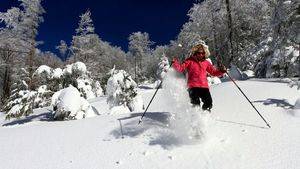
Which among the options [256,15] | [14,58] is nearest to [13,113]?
[14,58]

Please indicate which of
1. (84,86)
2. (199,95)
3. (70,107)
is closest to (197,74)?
(199,95)

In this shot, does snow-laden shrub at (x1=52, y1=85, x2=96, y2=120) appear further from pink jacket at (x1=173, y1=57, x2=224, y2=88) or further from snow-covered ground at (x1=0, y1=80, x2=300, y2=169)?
pink jacket at (x1=173, y1=57, x2=224, y2=88)

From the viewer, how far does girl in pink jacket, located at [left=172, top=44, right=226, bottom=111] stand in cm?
Result: 802

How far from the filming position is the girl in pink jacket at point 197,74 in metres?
8.02

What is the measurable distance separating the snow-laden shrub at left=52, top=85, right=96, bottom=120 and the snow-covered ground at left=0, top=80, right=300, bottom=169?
73.1 inches

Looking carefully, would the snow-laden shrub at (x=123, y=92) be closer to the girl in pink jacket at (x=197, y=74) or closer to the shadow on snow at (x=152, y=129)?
the shadow on snow at (x=152, y=129)

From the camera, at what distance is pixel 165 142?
24.0 feet

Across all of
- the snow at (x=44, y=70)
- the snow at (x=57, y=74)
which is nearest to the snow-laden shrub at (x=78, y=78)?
the snow at (x=57, y=74)

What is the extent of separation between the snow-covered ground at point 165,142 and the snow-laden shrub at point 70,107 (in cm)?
186

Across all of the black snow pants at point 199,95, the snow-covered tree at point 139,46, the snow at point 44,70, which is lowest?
the black snow pants at point 199,95

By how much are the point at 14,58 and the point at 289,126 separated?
3774 cm

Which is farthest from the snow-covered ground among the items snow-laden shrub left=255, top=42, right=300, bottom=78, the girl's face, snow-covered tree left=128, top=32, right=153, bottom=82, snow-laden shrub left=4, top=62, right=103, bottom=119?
snow-covered tree left=128, top=32, right=153, bottom=82

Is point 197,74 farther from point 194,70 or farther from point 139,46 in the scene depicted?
point 139,46

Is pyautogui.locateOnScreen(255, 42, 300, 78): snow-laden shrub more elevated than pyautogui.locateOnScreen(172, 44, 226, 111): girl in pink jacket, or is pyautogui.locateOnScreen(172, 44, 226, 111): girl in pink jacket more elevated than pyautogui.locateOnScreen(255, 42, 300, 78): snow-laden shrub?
pyautogui.locateOnScreen(255, 42, 300, 78): snow-laden shrub
